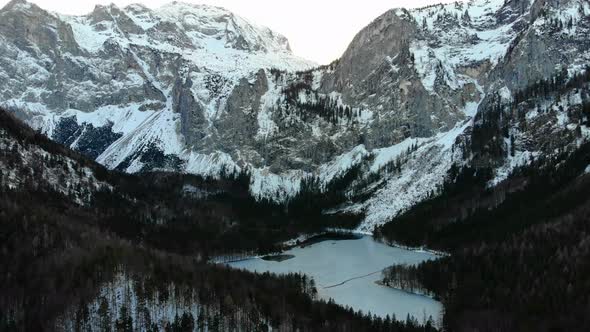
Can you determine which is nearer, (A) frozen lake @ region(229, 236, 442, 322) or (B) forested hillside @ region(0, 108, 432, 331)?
(B) forested hillside @ region(0, 108, 432, 331)

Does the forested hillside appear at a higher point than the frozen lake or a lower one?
higher

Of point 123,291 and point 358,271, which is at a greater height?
point 123,291

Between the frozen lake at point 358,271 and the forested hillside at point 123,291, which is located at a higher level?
the forested hillside at point 123,291

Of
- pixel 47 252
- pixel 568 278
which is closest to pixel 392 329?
pixel 568 278

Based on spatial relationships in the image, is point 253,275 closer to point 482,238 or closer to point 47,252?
point 47,252

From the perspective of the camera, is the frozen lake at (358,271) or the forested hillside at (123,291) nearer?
the forested hillside at (123,291)

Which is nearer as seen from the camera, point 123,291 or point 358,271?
point 123,291

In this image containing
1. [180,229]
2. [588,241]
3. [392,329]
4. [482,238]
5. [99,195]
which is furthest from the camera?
[180,229]

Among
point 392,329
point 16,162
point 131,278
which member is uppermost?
point 16,162
